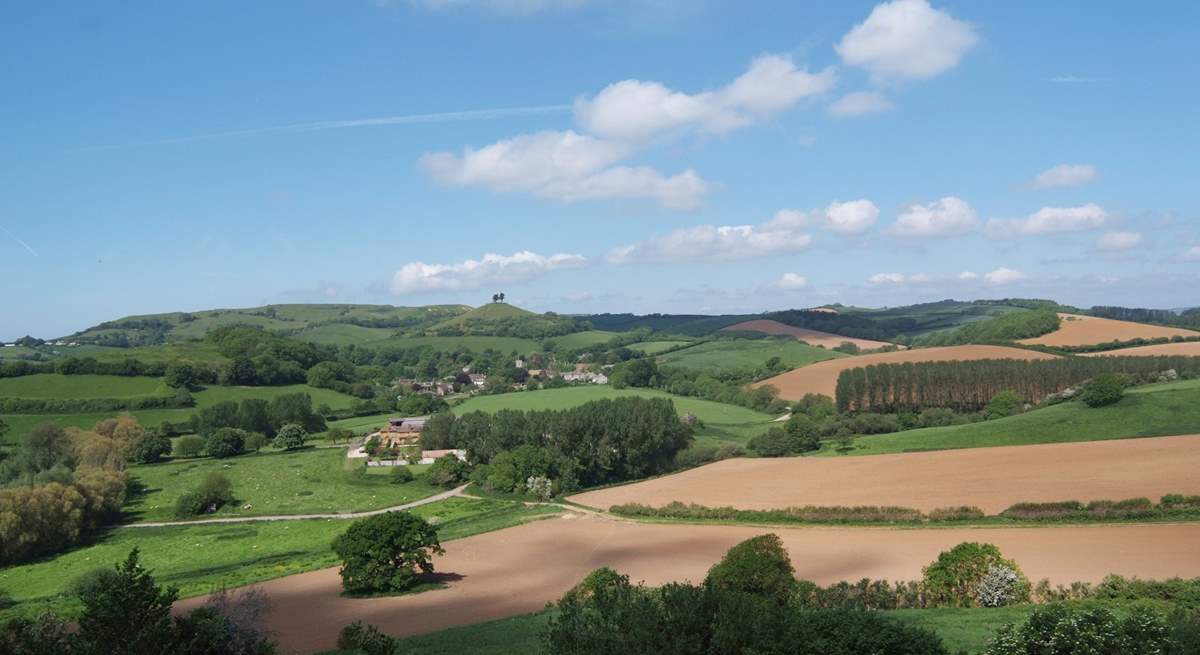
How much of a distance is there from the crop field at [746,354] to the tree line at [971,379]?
39.3 metres

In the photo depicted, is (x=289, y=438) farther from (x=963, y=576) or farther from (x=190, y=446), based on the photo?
(x=963, y=576)

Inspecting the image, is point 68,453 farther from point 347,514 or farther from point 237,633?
point 237,633

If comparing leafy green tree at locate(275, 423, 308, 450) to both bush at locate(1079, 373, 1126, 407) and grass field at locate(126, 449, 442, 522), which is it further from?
bush at locate(1079, 373, 1126, 407)

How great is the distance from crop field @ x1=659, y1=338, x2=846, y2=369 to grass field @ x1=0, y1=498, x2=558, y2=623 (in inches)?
3317

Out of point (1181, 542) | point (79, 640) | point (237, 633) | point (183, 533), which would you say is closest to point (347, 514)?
point (183, 533)

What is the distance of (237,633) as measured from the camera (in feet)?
71.2

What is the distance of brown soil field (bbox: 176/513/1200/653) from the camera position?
106 feet

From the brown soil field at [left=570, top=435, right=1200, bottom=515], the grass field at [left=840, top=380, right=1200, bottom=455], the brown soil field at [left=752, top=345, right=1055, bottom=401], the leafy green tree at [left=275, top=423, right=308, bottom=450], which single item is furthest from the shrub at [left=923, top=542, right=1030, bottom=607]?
the leafy green tree at [left=275, top=423, right=308, bottom=450]

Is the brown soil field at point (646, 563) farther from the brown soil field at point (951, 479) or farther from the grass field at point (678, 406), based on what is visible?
the grass field at point (678, 406)

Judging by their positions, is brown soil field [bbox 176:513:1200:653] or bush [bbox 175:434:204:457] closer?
brown soil field [bbox 176:513:1200:653]

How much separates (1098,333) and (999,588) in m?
107

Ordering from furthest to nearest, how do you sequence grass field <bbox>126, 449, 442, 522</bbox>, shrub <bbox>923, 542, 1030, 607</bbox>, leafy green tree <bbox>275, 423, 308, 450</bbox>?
leafy green tree <bbox>275, 423, 308, 450</bbox>
grass field <bbox>126, 449, 442, 522</bbox>
shrub <bbox>923, 542, 1030, 607</bbox>

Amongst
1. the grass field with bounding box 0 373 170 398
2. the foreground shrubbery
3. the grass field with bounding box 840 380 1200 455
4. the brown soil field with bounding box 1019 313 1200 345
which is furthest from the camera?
the brown soil field with bounding box 1019 313 1200 345

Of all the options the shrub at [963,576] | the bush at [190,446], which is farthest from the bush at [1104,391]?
the bush at [190,446]
